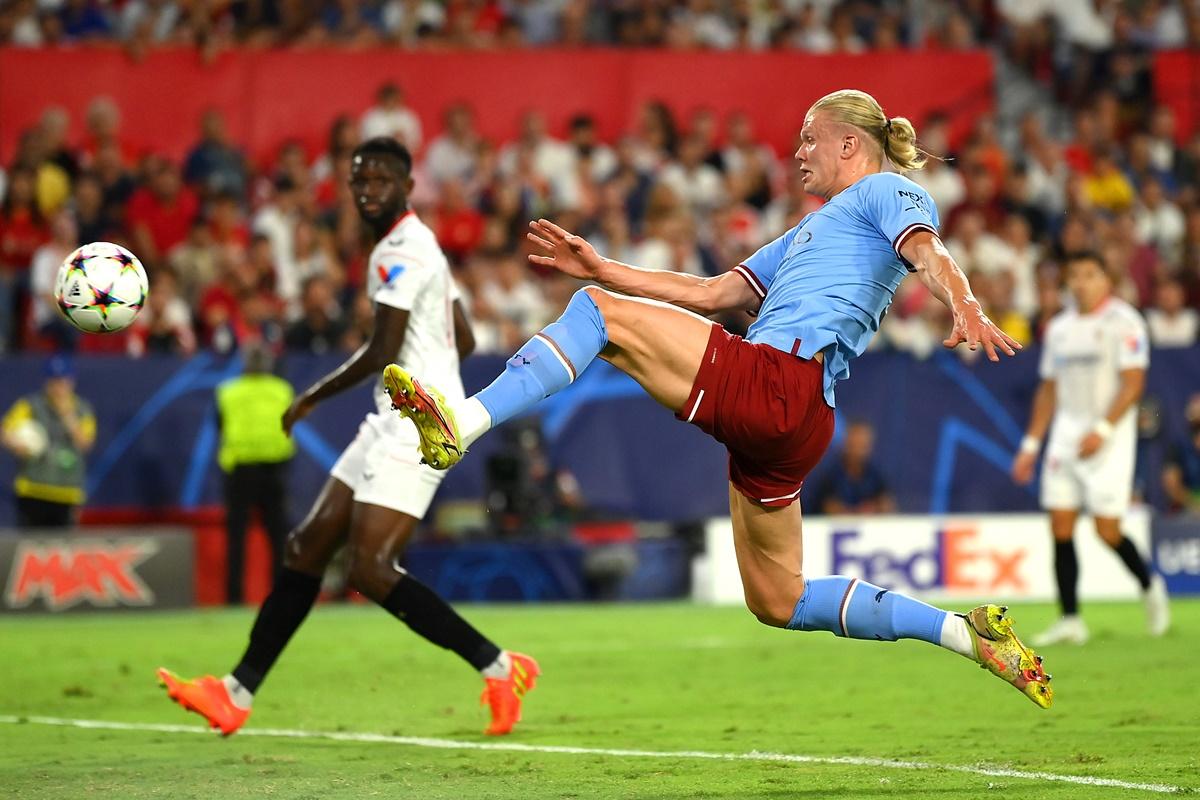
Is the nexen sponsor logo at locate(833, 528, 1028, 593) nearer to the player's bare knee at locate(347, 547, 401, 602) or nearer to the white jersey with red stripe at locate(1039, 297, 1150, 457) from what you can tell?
the white jersey with red stripe at locate(1039, 297, 1150, 457)

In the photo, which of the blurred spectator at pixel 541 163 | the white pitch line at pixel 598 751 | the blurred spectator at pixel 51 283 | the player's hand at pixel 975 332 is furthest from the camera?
the blurred spectator at pixel 541 163

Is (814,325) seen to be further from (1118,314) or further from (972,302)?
(1118,314)

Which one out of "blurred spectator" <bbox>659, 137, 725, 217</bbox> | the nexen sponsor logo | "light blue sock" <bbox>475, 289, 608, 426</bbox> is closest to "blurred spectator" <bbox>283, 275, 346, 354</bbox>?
"blurred spectator" <bbox>659, 137, 725, 217</bbox>

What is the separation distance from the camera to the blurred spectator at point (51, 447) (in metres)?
16.3

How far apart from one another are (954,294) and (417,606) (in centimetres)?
313

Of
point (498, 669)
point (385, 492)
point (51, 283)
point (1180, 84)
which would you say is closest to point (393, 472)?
point (385, 492)

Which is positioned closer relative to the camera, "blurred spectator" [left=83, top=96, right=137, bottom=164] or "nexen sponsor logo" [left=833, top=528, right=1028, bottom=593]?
"nexen sponsor logo" [left=833, top=528, right=1028, bottom=593]

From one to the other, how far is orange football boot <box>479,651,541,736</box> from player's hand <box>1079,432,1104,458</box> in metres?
5.26

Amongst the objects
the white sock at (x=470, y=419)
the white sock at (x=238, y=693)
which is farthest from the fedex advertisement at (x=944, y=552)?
the white sock at (x=470, y=419)

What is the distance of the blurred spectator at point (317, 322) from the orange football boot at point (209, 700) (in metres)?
9.81

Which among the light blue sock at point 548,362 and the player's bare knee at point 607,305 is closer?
the light blue sock at point 548,362

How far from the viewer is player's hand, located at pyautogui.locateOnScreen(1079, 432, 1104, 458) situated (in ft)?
39.4

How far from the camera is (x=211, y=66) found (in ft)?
67.2

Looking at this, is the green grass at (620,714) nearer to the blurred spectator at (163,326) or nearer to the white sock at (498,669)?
the white sock at (498,669)
